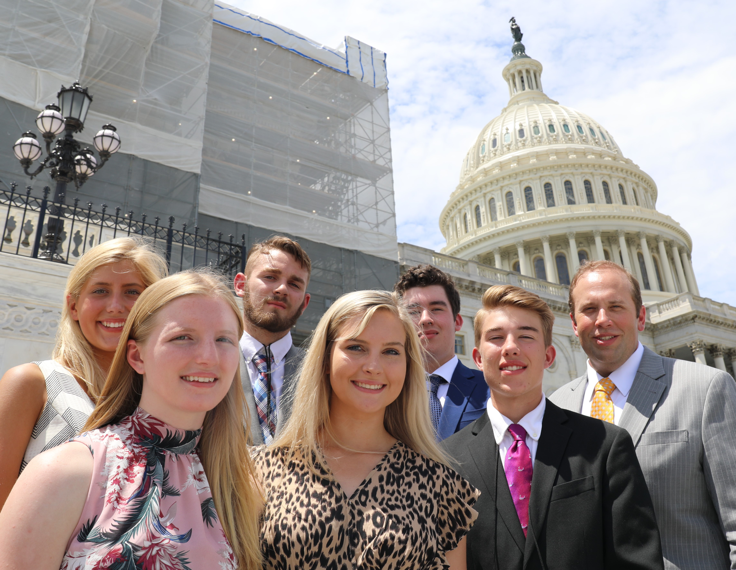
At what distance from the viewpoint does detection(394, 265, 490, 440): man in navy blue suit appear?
4.46m

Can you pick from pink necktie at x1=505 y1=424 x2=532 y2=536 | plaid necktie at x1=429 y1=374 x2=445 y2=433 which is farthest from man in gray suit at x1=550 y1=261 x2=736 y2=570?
plaid necktie at x1=429 y1=374 x2=445 y2=433

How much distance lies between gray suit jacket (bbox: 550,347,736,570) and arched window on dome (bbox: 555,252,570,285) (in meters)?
49.2

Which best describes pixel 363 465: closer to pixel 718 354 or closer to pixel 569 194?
pixel 718 354

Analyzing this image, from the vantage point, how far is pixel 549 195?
184ft

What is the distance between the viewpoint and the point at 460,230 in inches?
2375

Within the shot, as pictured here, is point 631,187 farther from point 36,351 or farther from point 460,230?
point 36,351

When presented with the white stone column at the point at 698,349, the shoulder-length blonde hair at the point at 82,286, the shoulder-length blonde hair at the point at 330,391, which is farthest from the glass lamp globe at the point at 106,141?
the white stone column at the point at 698,349

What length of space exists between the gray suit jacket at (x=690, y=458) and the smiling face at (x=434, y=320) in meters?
1.58

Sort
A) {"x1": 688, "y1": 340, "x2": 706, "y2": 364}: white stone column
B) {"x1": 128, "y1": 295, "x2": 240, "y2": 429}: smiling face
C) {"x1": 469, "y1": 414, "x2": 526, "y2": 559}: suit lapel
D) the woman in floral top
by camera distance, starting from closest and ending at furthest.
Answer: the woman in floral top < {"x1": 128, "y1": 295, "x2": 240, "y2": 429}: smiling face < {"x1": 469, "y1": 414, "x2": 526, "y2": 559}: suit lapel < {"x1": 688, "y1": 340, "x2": 706, "y2": 364}: white stone column

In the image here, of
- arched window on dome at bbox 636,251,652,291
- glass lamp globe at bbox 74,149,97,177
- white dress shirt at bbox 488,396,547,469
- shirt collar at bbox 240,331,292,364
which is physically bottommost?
white dress shirt at bbox 488,396,547,469

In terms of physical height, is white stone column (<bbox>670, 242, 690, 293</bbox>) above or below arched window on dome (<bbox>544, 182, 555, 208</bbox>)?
below

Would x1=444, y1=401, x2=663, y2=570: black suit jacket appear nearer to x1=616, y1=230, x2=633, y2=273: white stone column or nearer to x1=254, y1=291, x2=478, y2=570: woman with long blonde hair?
x1=254, y1=291, x2=478, y2=570: woman with long blonde hair

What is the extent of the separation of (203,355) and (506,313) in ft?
6.54

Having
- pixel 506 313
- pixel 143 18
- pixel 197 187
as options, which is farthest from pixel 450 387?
pixel 143 18
